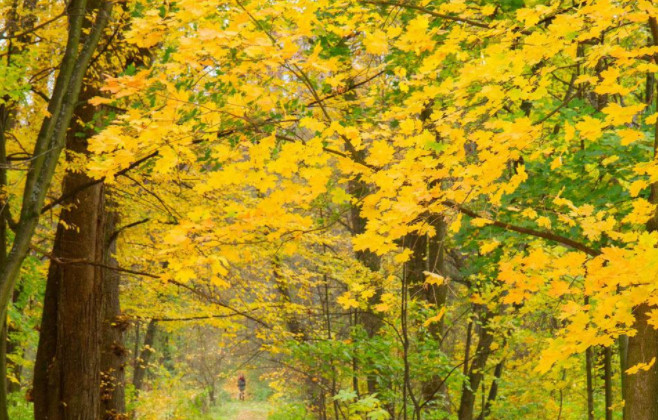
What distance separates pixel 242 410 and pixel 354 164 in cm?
2378

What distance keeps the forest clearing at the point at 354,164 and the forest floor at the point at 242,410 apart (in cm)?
1402

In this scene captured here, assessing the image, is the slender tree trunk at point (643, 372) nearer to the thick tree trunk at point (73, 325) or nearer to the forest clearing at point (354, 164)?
the forest clearing at point (354, 164)

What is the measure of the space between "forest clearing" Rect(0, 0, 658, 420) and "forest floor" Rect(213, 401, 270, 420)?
46.0 feet

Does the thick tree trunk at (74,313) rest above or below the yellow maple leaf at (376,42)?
below

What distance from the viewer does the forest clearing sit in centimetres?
338

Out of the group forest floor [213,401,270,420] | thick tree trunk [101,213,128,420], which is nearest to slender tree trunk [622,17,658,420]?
thick tree trunk [101,213,128,420]

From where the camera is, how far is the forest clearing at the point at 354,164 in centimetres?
338

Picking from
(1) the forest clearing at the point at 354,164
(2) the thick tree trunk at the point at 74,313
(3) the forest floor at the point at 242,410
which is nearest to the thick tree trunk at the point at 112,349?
(1) the forest clearing at the point at 354,164

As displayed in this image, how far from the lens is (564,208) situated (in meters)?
5.99

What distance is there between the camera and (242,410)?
2550 cm

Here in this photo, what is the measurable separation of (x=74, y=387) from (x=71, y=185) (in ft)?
6.40

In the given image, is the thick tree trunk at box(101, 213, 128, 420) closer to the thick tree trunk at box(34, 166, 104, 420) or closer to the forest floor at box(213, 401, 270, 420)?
the thick tree trunk at box(34, 166, 104, 420)

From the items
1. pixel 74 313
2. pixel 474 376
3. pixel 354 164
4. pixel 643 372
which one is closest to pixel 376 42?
pixel 354 164

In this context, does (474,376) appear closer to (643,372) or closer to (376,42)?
(643,372)
